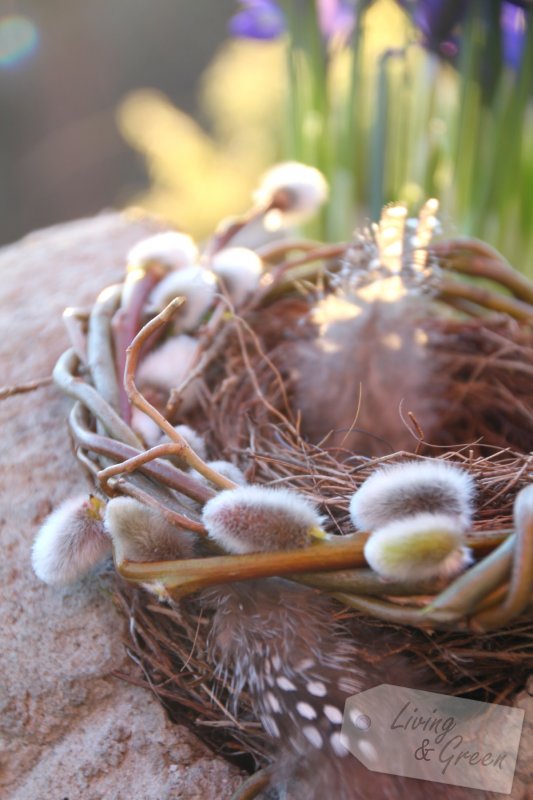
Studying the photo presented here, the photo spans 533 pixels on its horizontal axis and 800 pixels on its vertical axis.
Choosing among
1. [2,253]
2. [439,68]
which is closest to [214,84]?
[439,68]

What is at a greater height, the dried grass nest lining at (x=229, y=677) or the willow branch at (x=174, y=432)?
the willow branch at (x=174, y=432)

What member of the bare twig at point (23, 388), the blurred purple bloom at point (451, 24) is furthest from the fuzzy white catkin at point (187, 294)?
the blurred purple bloom at point (451, 24)

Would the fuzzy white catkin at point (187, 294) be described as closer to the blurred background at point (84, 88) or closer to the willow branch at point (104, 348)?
the willow branch at point (104, 348)

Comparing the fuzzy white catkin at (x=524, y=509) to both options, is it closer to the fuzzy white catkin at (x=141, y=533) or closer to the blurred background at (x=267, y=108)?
the fuzzy white catkin at (x=141, y=533)

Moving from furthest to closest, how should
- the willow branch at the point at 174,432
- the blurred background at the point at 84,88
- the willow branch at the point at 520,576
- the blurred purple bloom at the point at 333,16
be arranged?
the blurred background at the point at 84,88
the blurred purple bloom at the point at 333,16
the willow branch at the point at 174,432
the willow branch at the point at 520,576

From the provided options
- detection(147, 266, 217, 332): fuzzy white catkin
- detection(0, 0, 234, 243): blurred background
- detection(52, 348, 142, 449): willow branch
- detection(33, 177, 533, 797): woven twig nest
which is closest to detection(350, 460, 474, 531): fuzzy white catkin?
detection(33, 177, 533, 797): woven twig nest

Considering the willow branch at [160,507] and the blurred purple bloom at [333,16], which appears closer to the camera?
the willow branch at [160,507]

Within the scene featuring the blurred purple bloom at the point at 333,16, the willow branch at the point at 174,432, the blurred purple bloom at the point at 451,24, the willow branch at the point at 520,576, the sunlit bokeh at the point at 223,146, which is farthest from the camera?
the sunlit bokeh at the point at 223,146

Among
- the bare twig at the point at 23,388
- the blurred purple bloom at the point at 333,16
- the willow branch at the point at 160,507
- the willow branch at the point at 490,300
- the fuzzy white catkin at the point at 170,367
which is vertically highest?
the blurred purple bloom at the point at 333,16
